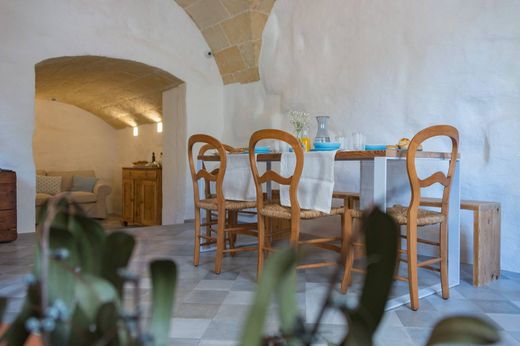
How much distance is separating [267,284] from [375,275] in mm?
99

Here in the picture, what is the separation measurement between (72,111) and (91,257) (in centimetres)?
855

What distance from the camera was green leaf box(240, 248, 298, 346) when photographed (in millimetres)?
272

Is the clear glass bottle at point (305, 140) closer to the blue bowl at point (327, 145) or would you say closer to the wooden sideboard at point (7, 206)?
the blue bowl at point (327, 145)

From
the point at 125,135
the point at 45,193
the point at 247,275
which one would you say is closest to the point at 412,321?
the point at 247,275

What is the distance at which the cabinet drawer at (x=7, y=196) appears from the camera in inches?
146

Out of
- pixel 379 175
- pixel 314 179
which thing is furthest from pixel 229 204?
pixel 379 175

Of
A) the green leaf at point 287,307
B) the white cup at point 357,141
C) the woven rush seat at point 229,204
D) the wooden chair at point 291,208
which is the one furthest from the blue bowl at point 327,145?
the green leaf at point 287,307

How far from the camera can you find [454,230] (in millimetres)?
2445

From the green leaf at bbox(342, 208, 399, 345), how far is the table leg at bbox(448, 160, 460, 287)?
2.33 meters

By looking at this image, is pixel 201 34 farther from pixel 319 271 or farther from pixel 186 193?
pixel 319 271

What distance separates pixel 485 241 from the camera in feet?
8.41

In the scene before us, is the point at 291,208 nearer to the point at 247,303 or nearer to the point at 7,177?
the point at 247,303

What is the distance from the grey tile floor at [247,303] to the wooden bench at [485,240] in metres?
0.08

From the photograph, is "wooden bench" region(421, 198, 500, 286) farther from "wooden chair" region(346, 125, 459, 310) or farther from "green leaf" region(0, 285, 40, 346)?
"green leaf" region(0, 285, 40, 346)
